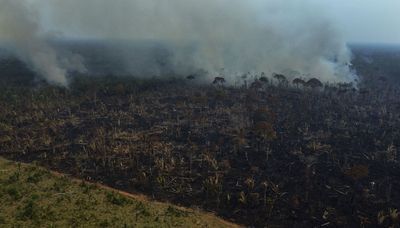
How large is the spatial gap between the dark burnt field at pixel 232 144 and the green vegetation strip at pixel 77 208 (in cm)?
173

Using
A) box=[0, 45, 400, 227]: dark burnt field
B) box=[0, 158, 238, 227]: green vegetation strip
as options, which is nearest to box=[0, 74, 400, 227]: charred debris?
box=[0, 45, 400, 227]: dark burnt field

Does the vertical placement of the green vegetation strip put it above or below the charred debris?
below

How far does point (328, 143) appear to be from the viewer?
1457 inches

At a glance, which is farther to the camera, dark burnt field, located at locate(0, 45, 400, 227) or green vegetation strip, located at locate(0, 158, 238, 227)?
dark burnt field, located at locate(0, 45, 400, 227)

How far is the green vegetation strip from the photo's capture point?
22922 mm

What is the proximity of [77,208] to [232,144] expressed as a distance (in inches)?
590

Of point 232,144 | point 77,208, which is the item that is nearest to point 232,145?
point 232,144

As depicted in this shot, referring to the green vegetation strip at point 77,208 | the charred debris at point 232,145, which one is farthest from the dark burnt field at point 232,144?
the green vegetation strip at point 77,208

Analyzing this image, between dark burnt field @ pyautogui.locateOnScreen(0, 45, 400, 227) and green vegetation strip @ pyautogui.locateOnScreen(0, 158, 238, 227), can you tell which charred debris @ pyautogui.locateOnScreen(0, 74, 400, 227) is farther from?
green vegetation strip @ pyautogui.locateOnScreen(0, 158, 238, 227)

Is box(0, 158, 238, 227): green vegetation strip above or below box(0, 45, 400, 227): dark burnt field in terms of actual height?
below

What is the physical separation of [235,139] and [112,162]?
10006 mm

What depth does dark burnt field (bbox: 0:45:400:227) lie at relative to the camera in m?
26.6

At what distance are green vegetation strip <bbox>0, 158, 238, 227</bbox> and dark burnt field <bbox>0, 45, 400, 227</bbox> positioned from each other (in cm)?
173

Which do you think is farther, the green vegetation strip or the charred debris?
the charred debris
